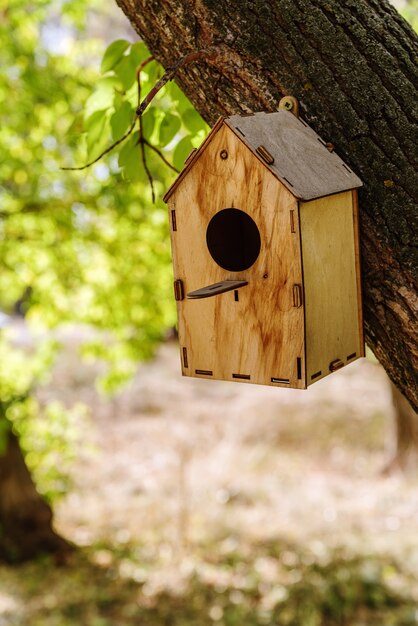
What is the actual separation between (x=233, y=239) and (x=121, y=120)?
50cm

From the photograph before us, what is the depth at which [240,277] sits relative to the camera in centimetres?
150

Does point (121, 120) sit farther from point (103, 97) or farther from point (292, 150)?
point (292, 150)

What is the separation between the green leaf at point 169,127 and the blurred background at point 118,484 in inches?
88.3

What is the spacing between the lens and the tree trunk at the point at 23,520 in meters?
6.37

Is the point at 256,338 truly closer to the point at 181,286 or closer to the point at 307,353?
the point at 307,353

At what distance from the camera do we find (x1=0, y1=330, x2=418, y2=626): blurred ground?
18.1 feet

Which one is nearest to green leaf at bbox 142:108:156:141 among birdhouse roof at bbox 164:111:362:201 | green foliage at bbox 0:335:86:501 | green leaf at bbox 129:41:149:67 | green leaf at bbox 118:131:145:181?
green leaf at bbox 118:131:145:181

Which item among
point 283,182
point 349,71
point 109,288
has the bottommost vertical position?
point 109,288

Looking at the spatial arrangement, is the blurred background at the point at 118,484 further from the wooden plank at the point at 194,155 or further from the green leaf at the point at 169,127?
the wooden plank at the point at 194,155

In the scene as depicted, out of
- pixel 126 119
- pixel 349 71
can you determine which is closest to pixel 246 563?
pixel 126 119

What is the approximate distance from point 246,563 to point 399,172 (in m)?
5.27

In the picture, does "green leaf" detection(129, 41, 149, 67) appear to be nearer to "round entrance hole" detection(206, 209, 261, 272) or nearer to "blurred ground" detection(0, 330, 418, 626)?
"round entrance hole" detection(206, 209, 261, 272)

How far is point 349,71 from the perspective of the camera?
1.39 meters

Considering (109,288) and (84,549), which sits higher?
(109,288)
